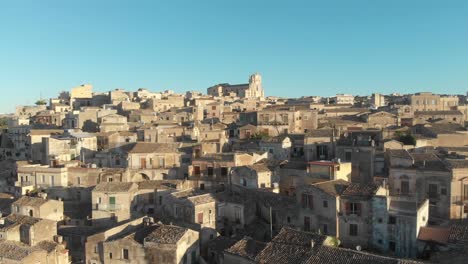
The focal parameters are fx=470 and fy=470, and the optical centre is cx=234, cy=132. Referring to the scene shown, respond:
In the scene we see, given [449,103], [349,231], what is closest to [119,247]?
[349,231]

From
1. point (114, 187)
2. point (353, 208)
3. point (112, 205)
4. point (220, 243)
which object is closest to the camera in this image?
point (353, 208)

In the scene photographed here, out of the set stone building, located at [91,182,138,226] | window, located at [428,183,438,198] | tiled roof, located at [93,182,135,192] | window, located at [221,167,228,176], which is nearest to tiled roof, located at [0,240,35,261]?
stone building, located at [91,182,138,226]

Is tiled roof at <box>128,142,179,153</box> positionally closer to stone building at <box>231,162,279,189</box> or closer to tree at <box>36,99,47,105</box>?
stone building at <box>231,162,279,189</box>

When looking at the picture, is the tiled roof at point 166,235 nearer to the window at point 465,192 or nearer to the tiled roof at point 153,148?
the tiled roof at point 153,148

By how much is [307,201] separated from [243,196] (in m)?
6.10

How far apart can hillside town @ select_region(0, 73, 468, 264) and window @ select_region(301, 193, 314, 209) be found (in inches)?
2.8

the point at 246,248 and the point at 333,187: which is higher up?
the point at 333,187

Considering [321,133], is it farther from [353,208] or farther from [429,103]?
[429,103]

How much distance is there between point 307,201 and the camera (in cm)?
3162

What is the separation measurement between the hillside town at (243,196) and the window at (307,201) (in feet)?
0.23

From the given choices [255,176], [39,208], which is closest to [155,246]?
[255,176]

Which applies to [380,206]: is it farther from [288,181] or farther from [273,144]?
[273,144]

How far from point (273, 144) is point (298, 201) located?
15.4 metres

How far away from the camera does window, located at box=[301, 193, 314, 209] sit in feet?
103
